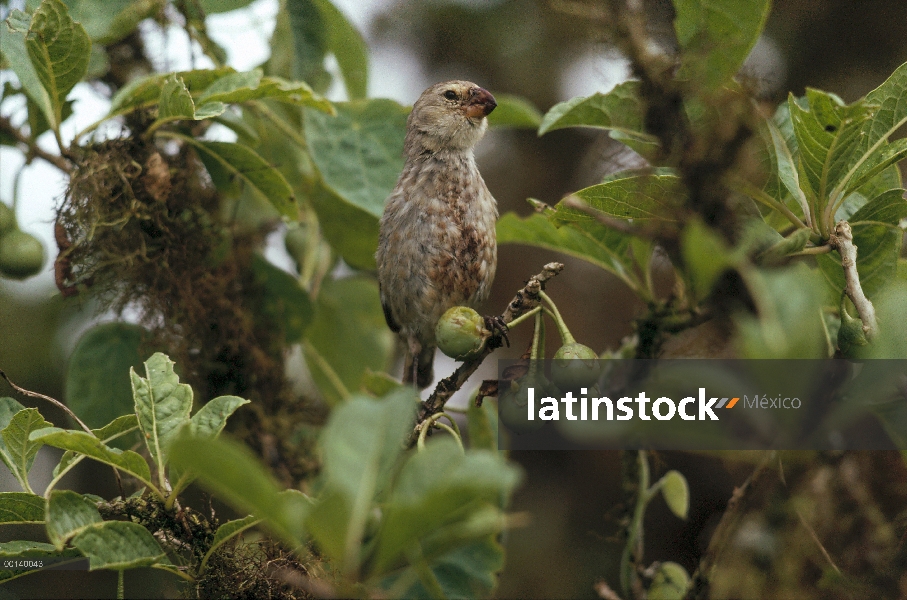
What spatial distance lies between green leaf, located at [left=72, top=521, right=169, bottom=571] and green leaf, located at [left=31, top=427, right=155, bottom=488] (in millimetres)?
129

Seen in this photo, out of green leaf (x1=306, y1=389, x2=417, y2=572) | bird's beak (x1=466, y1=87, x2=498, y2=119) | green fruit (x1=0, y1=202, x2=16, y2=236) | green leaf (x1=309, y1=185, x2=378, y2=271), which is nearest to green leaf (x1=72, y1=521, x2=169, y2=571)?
green leaf (x1=306, y1=389, x2=417, y2=572)

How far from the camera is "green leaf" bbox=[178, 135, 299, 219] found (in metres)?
2.21

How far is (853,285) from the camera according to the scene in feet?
4.25

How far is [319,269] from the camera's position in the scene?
2.84 metres

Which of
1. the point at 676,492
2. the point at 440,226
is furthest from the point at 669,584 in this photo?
the point at 440,226

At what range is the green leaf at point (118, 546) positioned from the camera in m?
1.28

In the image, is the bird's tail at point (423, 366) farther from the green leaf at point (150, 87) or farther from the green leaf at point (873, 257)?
the green leaf at point (873, 257)

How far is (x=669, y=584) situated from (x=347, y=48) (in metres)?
2.07

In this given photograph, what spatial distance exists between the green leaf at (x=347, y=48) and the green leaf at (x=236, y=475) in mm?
2073

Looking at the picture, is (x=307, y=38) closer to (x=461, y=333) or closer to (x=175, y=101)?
(x=175, y=101)

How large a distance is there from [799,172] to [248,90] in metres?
1.38

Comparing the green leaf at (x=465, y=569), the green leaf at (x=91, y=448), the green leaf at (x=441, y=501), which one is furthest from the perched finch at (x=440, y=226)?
the green leaf at (x=441, y=501)

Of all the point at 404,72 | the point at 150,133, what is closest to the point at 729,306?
the point at 150,133

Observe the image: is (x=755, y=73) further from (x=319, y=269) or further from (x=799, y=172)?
(x=319, y=269)
